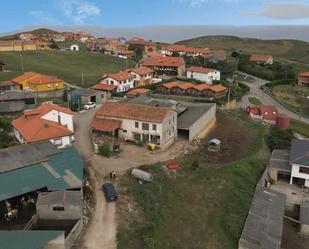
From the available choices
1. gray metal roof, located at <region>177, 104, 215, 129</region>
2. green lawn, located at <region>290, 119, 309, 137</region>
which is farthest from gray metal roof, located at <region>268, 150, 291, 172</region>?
green lawn, located at <region>290, 119, 309, 137</region>

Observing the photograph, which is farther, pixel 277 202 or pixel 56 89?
pixel 56 89

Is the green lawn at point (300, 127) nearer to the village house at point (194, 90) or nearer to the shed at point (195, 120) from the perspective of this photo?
the village house at point (194, 90)

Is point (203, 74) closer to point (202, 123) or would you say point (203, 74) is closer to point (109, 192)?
point (202, 123)

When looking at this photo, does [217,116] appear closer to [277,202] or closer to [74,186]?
[277,202]

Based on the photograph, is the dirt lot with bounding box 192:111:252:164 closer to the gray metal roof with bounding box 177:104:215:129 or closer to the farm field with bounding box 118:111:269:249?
the farm field with bounding box 118:111:269:249

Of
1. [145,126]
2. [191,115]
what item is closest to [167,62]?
[191,115]

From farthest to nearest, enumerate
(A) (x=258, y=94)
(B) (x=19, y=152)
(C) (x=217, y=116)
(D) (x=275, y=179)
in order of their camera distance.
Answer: (A) (x=258, y=94) → (C) (x=217, y=116) → (D) (x=275, y=179) → (B) (x=19, y=152)

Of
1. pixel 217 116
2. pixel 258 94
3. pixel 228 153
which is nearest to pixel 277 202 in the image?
pixel 228 153
